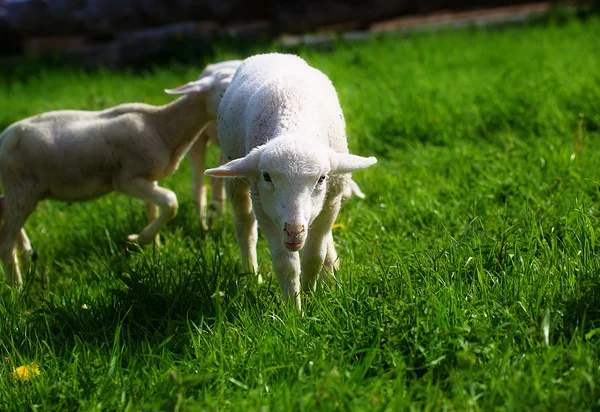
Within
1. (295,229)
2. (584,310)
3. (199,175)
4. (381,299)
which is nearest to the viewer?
(584,310)

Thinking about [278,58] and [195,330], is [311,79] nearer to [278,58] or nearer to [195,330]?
[278,58]

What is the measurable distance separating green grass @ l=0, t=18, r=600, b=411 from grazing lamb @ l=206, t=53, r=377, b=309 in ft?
0.66

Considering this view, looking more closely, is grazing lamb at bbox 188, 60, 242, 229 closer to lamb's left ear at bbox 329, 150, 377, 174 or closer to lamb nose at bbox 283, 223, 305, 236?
lamb's left ear at bbox 329, 150, 377, 174

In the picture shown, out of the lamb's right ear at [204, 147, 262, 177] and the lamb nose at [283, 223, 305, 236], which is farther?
the lamb's right ear at [204, 147, 262, 177]

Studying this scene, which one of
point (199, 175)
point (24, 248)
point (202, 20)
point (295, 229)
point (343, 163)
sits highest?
point (202, 20)

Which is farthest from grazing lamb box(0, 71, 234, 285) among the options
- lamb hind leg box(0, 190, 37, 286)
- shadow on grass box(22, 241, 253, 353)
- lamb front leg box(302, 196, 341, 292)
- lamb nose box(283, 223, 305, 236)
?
lamb nose box(283, 223, 305, 236)

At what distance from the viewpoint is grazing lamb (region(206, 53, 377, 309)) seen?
2984 millimetres

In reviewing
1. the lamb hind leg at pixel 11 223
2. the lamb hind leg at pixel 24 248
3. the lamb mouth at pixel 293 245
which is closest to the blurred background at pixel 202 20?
the lamb hind leg at pixel 24 248

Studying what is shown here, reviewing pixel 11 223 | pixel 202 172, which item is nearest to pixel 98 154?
pixel 11 223

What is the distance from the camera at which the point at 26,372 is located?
2980 mm

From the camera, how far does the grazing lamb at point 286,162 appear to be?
2.98m

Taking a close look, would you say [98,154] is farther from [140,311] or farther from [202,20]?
[202,20]

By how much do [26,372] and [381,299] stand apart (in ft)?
4.71

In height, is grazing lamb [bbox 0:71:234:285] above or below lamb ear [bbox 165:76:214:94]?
below
